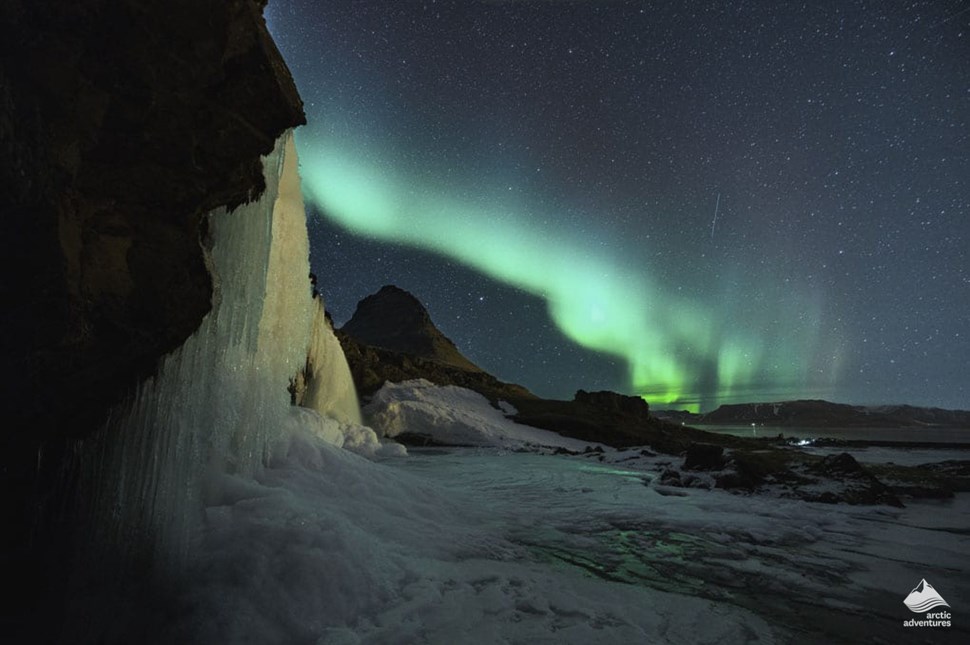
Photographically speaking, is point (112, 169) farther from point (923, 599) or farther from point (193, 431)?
point (923, 599)

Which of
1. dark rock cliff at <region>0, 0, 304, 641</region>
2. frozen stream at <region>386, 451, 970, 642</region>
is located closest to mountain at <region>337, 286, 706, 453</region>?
frozen stream at <region>386, 451, 970, 642</region>

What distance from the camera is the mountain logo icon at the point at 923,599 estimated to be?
400cm

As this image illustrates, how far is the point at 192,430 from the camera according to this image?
405 cm

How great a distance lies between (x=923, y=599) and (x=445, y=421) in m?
17.7

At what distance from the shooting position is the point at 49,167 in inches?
118

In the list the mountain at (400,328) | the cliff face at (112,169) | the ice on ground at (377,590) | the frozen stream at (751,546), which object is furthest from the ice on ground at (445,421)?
the mountain at (400,328)

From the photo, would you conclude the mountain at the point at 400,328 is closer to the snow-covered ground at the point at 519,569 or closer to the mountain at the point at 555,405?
the mountain at the point at 555,405

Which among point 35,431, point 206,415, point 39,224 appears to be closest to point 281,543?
point 206,415

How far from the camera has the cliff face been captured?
2.93 m

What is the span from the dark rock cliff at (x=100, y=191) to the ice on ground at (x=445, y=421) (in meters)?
16.4

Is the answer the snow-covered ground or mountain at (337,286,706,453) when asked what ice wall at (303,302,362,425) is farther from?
the snow-covered ground

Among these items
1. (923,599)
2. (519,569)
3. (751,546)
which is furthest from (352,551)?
(923,599)

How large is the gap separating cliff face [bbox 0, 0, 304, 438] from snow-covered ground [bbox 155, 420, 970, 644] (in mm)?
1612

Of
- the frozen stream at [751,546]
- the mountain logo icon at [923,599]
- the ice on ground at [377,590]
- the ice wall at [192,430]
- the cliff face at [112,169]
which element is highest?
the cliff face at [112,169]
